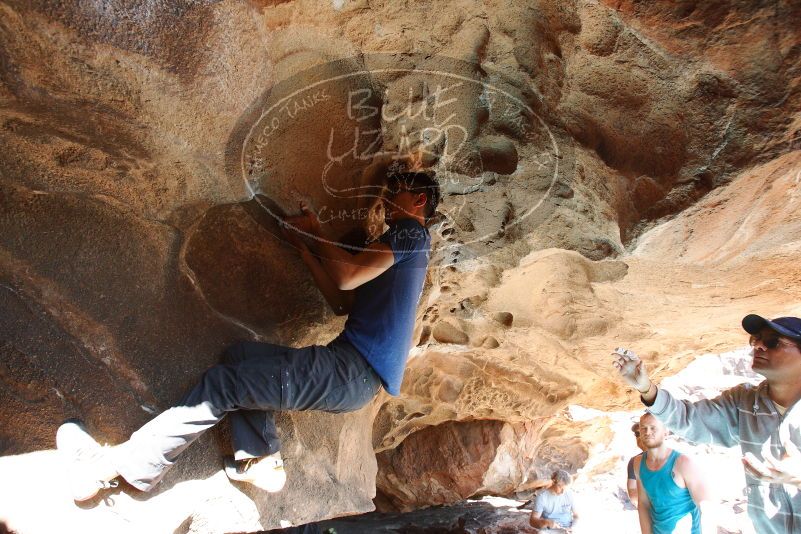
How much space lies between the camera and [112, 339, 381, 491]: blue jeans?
1.62 metres

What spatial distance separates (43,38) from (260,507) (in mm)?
1505

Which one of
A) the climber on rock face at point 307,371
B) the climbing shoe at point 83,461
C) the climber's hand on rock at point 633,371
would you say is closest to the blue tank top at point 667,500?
the climber's hand on rock at point 633,371

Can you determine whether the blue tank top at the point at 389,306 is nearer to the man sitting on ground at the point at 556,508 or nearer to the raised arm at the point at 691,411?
the raised arm at the point at 691,411

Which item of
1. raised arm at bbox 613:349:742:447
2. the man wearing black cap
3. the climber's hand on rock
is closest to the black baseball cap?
the man wearing black cap

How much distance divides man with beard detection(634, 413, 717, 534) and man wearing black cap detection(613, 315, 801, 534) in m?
0.41

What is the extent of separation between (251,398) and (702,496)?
1846 millimetres

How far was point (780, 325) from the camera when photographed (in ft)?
6.37

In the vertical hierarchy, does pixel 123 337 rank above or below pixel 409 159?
below

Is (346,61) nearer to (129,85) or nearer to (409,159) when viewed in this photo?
(409,159)

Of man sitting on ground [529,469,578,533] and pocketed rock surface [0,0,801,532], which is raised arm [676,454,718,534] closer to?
pocketed rock surface [0,0,801,532]

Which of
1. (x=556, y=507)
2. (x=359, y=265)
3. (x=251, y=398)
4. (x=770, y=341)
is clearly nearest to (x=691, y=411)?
(x=770, y=341)

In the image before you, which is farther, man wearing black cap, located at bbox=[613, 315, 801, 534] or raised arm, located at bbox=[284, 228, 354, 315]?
raised arm, located at bbox=[284, 228, 354, 315]

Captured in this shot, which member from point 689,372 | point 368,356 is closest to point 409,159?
Answer: point 368,356

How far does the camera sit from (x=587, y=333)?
3014 millimetres
